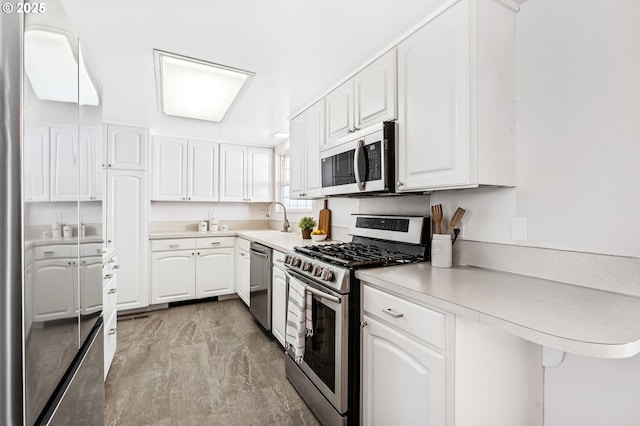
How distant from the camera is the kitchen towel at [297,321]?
191 centimetres

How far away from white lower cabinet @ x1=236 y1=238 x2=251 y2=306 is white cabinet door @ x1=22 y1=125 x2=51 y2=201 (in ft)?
9.19

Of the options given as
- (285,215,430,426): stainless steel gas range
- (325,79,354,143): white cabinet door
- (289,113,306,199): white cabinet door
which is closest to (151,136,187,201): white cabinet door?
(289,113,306,199): white cabinet door

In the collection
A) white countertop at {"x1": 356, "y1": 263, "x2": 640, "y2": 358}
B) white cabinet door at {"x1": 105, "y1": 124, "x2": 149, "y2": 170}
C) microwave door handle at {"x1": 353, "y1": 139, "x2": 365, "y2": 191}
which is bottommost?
white countertop at {"x1": 356, "y1": 263, "x2": 640, "y2": 358}

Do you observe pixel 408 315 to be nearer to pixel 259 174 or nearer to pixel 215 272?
pixel 215 272

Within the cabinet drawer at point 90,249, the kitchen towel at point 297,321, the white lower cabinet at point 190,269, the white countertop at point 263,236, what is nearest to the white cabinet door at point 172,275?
the white lower cabinet at point 190,269

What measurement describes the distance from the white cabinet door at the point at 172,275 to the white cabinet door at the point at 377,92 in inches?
114

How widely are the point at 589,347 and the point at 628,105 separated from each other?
3.25ft

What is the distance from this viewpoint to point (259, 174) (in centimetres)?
466

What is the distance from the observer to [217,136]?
407 cm

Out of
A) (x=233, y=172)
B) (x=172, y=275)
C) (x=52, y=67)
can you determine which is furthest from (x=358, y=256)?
(x=233, y=172)

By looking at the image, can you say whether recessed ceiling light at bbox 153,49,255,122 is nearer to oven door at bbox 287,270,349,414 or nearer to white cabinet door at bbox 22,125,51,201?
white cabinet door at bbox 22,125,51,201

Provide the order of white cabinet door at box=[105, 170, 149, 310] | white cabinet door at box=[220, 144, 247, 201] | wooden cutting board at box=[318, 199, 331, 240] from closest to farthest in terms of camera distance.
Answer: wooden cutting board at box=[318, 199, 331, 240] → white cabinet door at box=[105, 170, 149, 310] → white cabinet door at box=[220, 144, 247, 201]

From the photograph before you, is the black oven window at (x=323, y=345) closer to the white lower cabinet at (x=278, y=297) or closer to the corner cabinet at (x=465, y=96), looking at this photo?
the white lower cabinet at (x=278, y=297)

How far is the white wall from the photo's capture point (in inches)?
46.4
